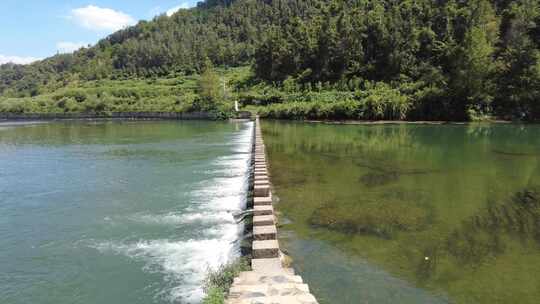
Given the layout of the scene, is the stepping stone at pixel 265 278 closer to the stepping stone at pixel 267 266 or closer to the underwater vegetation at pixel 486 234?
the stepping stone at pixel 267 266

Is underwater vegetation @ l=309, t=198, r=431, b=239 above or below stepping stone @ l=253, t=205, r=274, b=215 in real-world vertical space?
below

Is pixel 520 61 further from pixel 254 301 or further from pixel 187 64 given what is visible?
pixel 187 64

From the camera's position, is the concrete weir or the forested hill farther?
the forested hill

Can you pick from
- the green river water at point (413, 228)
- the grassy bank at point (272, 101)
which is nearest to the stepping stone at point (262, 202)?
the green river water at point (413, 228)

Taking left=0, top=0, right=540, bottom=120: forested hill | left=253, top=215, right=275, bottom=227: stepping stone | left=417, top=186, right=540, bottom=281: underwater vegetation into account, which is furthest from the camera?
left=0, top=0, right=540, bottom=120: forested hill

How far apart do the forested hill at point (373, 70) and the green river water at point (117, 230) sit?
36.1 m

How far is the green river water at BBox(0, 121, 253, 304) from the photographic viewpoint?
672cm

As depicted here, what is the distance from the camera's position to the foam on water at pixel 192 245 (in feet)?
22.0

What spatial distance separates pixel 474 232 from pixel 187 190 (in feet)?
28.2

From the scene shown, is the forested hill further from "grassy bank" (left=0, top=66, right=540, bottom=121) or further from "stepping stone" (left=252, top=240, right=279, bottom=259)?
"stepping stone" (left=252, top=240, right=279, bottom=259)

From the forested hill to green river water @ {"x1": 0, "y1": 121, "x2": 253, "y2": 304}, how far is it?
36141mm

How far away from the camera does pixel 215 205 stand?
11219 mm

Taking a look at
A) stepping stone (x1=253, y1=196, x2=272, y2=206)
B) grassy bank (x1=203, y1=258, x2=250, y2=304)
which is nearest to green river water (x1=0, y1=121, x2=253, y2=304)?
grassy bank (x1=203, y1=258, x2=250, y2=304)

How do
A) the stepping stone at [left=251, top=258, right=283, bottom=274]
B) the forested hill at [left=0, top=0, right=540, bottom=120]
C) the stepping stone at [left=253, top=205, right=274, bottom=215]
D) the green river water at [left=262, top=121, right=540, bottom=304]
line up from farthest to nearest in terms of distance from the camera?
1. the forested hill at [left=0, top=0, right=540, bottom=120]
2. the stepping stone at [left=253, top=205, right=274, bottom=215]
3. the green river water at [left=262, top=121, right=540, bottom=304]
4. the stepping stone at [left=251, top=258, right=283, bottom=274]
